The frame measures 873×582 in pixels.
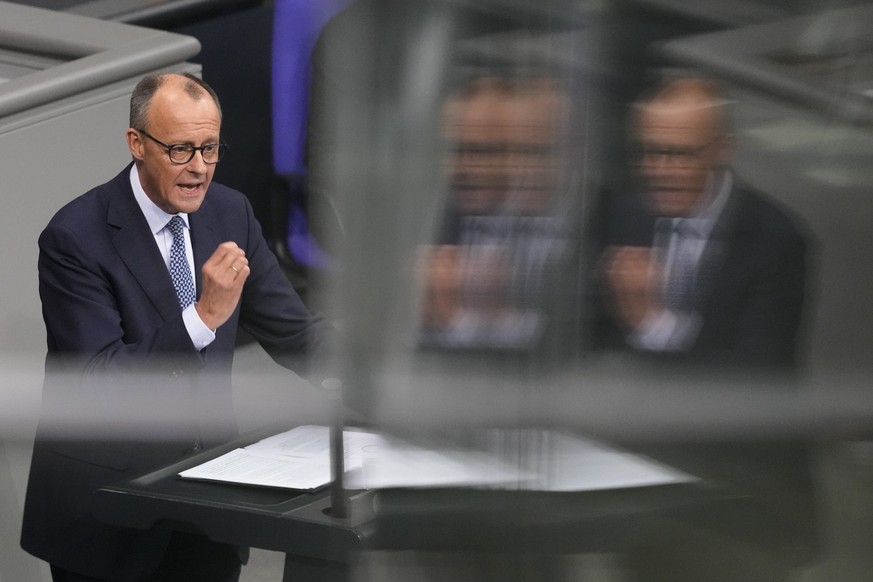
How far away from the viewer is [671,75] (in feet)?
0.69

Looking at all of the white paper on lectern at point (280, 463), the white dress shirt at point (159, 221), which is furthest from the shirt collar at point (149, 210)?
the white paper on lectern at point (280, 463)

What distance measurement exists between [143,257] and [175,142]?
13 cm

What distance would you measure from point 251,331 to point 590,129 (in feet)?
3.06

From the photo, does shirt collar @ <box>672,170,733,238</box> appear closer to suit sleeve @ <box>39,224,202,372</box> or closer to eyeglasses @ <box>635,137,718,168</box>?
eyeglasses @ <box>635,137,718,168</box>

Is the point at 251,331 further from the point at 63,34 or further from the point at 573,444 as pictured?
the point at 573,444

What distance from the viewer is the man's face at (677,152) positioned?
8.2 inches

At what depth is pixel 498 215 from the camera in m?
0.23

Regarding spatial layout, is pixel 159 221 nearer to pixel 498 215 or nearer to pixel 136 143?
pixel 136 143

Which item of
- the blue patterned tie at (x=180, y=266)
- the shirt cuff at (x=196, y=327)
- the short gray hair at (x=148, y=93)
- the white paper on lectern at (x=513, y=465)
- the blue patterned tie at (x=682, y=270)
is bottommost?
the shirt cuff at (x=196, y=327)

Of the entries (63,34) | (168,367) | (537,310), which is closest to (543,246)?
(537,310)

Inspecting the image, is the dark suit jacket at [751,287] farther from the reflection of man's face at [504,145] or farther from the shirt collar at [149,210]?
the shirt collar at [149,210]

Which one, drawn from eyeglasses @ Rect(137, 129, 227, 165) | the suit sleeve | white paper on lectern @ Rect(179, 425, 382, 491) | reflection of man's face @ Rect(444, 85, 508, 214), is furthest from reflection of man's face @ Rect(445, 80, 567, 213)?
eyeglasses @ Rect(137, 129, 227, 165)

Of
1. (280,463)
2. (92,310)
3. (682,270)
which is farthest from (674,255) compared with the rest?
(92,310)

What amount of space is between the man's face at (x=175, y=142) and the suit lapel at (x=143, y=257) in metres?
0.03
